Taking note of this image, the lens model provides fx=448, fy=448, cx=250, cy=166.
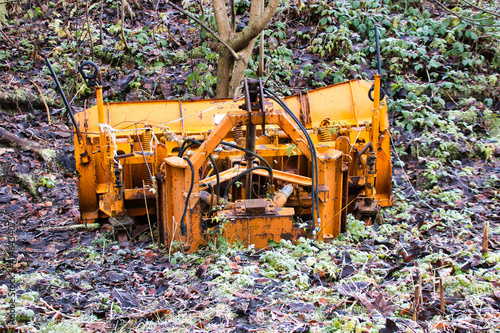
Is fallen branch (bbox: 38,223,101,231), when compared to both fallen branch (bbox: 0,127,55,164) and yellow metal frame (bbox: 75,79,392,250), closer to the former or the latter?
yellow metal frame (bbox: 75,79,392,250)

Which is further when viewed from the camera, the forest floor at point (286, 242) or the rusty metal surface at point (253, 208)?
the rusty metal surface at point (253, 208)

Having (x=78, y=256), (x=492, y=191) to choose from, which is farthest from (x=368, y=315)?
(x=492, y=191)

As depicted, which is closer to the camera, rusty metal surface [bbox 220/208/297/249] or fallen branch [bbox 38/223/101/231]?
rusty metal surface [bbox 220/208/297/249]

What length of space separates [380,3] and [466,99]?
12.1 ft

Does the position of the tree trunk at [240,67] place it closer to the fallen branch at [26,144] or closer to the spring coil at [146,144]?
the spring coil at [146,144]

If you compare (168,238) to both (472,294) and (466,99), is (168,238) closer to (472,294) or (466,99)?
(472,294)

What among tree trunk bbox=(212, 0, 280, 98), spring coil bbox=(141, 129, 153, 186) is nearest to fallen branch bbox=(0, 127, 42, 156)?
spring coil bbox=(141, 129, 153, 186)

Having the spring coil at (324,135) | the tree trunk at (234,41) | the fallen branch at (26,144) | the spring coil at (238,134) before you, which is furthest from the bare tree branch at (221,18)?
the fallen branch at (26,144)

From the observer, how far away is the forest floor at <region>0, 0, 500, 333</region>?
296cm

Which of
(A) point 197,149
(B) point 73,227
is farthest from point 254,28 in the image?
(B) point 73,227

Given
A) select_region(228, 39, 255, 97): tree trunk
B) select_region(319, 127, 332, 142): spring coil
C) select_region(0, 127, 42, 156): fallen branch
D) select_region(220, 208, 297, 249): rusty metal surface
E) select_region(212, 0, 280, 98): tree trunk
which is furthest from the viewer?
select_region(228, 39, 255, 97): tree trunk

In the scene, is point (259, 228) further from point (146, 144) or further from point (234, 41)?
point (234, 41)

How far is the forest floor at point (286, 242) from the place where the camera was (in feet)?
9.72

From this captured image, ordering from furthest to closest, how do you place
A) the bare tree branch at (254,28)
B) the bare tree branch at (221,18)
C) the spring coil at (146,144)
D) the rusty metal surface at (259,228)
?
the bare tree branch at (221,18) < the bare tree branch at (254,28) < the spring coil at (146,144) < the rusty metal surface at (259,228)
